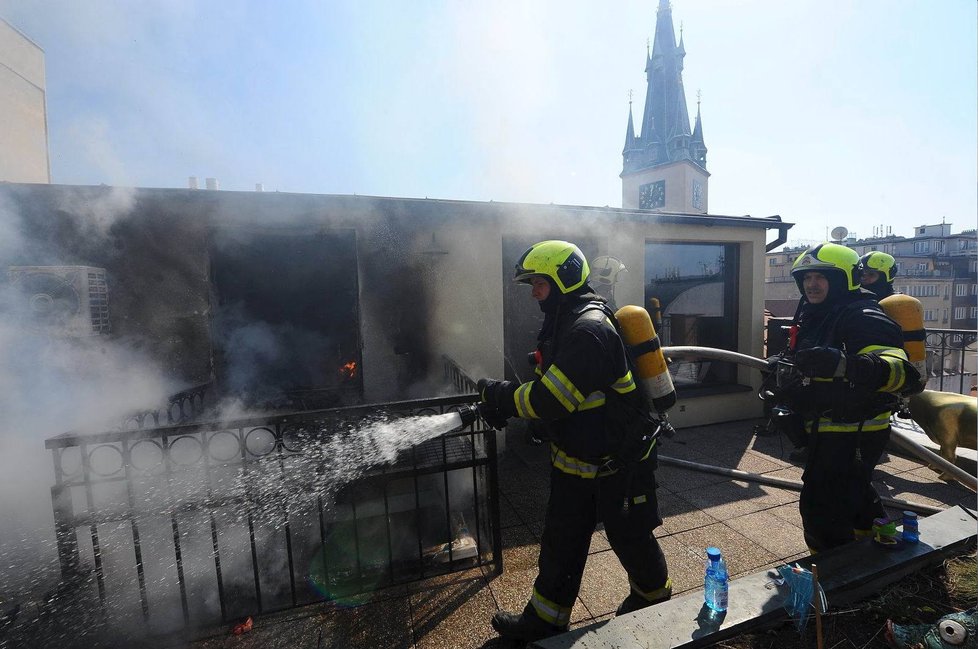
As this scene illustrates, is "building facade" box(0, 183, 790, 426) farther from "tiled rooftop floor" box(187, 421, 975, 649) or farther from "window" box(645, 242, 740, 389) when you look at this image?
"tiled rooftop floor" box(187, 421, 975, 649)

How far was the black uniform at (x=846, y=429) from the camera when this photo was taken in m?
Result: 2.78

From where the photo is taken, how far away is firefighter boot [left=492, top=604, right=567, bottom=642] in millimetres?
2521

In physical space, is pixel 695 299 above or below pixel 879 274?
below

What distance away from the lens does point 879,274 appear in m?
4.45

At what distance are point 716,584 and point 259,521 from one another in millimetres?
3777

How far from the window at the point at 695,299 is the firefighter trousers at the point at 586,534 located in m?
5.11

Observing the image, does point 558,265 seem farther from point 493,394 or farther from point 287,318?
point 287,318

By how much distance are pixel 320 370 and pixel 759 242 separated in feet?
25.6

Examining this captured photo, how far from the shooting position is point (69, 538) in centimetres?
289

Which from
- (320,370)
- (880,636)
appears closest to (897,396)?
(880,636)

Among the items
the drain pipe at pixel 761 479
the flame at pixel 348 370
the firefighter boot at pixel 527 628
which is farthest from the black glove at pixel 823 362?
the flame at pixel 348 370

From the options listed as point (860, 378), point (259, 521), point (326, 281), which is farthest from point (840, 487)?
point (326, 281)

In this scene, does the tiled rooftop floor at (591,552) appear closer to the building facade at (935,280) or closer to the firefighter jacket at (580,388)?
the firefighter jacket at (580,388)

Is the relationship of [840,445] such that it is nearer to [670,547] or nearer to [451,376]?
[670,547]
